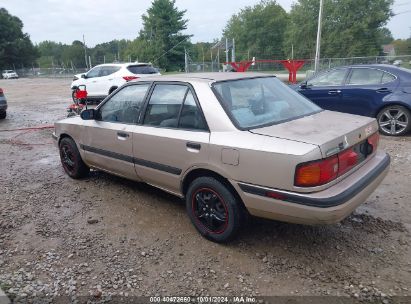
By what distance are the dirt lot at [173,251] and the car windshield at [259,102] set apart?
3.79 ft

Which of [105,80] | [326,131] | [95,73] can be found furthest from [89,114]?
[95,73]

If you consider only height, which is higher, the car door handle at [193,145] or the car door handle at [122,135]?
the car door handle at [193,145]

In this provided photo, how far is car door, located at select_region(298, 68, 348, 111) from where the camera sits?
25.6 feet

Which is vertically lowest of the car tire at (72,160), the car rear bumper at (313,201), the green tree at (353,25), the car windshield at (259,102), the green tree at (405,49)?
the car tire at (72,160)

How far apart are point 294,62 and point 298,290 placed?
1432 cm

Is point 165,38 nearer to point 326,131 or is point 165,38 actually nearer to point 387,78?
point 387,78

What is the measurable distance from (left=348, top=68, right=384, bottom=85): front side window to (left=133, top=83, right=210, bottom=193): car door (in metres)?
5.21

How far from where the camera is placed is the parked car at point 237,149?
9.36ft

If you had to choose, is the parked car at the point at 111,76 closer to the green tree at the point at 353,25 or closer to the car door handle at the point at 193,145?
the car door handle at the point at 193,145

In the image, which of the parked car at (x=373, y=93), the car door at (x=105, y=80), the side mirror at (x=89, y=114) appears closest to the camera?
the side mirror at (x=89, y=114)

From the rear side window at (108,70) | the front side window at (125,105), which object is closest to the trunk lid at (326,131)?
the front side window at (125,105)

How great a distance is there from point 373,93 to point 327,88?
0.95 m

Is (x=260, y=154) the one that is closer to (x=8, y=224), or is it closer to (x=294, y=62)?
(x=8, y=224)

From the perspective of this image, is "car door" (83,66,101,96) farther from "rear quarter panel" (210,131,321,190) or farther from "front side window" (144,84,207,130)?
"rear quarter panel" (210,131,321,190)
